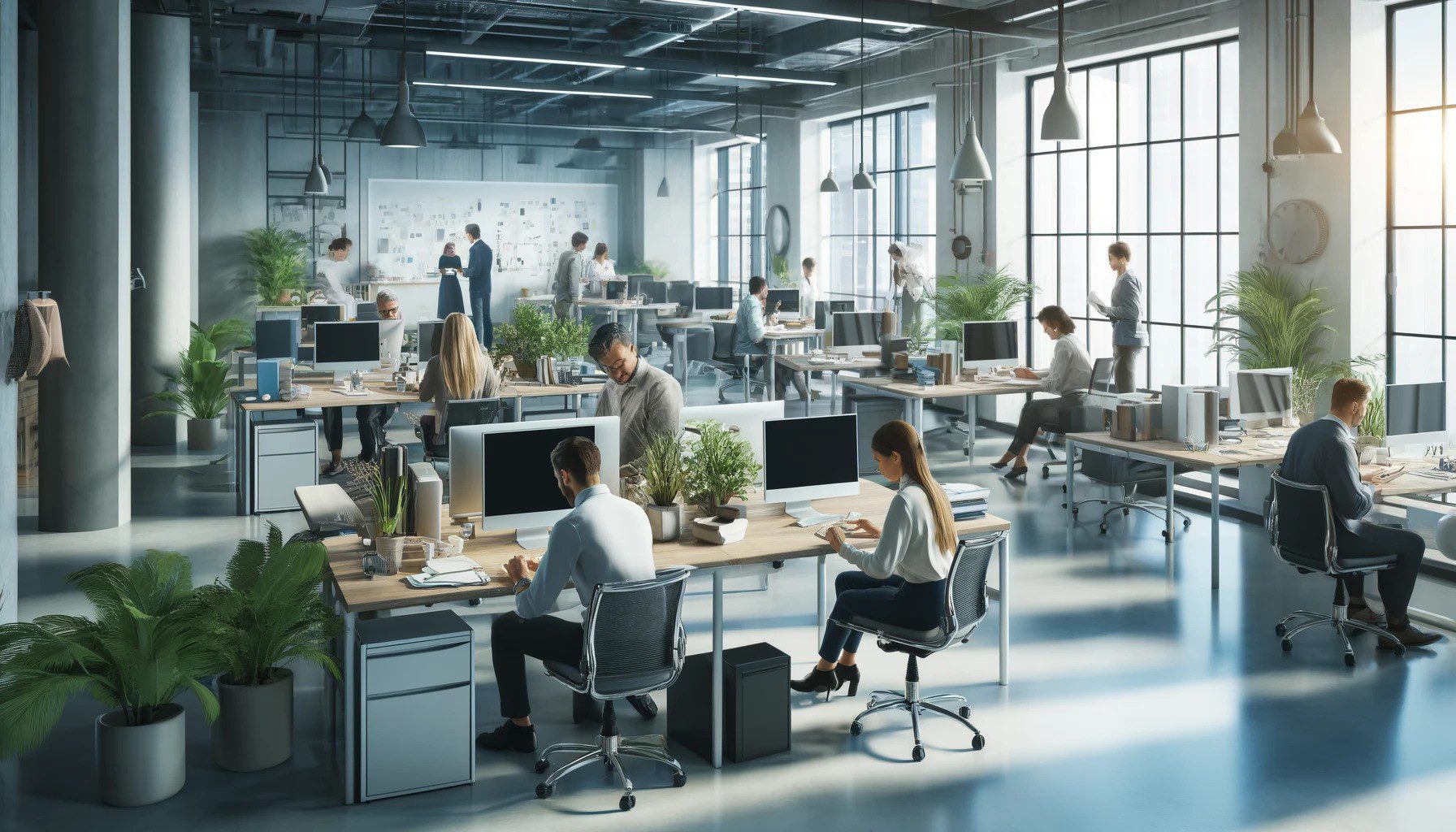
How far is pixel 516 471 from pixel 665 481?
1.99 ft

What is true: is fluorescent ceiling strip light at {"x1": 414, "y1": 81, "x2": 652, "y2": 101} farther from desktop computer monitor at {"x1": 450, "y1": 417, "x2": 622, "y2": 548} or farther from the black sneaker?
the black sneaker

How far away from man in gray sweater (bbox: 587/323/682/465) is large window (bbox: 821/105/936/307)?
9721 millimetres

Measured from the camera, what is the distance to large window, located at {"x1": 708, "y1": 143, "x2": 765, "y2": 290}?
68.9 feet

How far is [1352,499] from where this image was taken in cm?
592

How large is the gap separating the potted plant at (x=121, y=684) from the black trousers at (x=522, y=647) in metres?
0.98

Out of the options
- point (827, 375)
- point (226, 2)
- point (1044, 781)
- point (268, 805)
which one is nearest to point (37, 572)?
point (268, 805)

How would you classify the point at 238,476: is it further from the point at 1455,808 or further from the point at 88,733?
the point at 1455,808

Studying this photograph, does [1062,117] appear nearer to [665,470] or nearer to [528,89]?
[665,470]

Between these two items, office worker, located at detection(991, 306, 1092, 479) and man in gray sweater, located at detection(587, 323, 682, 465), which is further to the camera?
office worker, located at detection(991, 306, 1092, 479)

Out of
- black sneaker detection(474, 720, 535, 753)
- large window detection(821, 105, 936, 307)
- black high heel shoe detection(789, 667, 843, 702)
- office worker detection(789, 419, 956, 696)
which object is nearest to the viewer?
office worker detection(789, 419, 956, 696)

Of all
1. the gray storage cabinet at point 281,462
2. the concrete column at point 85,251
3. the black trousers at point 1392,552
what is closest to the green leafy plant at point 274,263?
the gray storage cabinet at point 281,462

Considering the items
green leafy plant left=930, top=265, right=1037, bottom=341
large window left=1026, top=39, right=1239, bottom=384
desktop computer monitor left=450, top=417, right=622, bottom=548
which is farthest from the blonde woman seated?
large window left=1026, top=39, right=1239, bottom=384

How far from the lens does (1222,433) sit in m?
8.12

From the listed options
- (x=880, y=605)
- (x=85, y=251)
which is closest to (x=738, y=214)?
(x=85, y=251)
